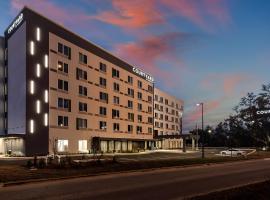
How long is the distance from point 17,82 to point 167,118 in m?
92.5

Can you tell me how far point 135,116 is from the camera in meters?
112

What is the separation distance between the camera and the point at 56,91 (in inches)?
2972

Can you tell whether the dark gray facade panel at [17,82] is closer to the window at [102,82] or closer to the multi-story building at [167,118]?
the window at [102,82]

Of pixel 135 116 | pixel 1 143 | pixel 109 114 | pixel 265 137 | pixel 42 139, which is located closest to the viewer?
pixel 42 139

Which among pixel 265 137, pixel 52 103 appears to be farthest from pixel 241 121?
pixel 52 103

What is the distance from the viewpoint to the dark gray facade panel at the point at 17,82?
72625 millimetres

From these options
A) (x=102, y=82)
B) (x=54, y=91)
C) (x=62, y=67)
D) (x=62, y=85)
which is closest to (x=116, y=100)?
(x=102, y=82)

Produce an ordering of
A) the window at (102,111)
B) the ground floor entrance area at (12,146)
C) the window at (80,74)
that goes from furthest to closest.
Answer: the window at (102,111) < the window at (80,74) < the ground floor entrance area at (12,146)

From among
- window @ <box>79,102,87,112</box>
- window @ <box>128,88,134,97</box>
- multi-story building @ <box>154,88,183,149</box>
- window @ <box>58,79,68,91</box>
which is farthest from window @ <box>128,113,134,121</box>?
window @ <box>58,79,68,91</box>

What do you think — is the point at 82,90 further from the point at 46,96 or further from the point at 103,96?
the point at 46,96

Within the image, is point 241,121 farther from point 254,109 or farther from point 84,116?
point 84,116

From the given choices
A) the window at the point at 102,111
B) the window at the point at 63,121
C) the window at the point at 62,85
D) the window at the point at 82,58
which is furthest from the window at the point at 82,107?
the window at the point at 82,58

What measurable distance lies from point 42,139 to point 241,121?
72.6 meters

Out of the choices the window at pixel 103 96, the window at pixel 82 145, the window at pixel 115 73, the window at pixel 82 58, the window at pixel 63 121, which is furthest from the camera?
the window at pixel 115 73
